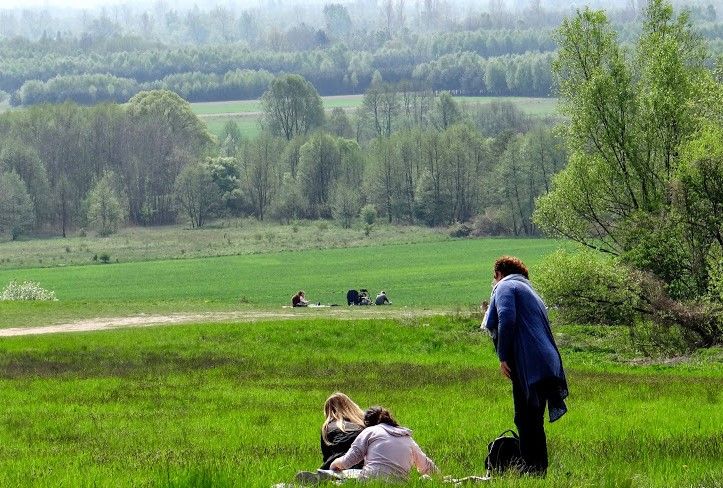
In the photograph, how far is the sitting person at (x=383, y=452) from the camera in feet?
42.6

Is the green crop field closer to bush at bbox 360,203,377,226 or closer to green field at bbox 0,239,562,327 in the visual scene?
green field at bbox 0,239,562,327

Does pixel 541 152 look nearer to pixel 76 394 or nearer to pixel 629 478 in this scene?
pixel 76 394

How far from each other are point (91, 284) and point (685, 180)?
5122cm

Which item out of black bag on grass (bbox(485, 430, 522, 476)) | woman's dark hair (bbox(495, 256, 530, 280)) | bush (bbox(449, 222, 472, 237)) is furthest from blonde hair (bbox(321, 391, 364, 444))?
bush (bbox(449, 222, 472, 237))

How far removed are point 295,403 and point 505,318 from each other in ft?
37.0

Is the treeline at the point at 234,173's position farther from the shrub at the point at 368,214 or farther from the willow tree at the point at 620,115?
the willow tree at the point at 620,115

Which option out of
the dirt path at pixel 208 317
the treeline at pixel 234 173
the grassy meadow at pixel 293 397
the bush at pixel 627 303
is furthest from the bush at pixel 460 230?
the bush at pixel 627 303

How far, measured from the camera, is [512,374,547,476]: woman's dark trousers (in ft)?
44.9

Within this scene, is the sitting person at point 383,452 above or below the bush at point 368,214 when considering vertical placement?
above

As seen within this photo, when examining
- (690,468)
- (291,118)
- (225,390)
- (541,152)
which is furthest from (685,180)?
(291,118)

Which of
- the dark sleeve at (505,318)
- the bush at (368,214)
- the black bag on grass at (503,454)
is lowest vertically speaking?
the bush at (368,214)

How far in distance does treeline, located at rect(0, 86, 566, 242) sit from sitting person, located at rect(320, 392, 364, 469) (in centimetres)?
10798

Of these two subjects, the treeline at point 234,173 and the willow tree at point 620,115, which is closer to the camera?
the willow tree at point 620,115

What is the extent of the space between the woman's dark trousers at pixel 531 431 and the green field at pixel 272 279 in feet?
112
